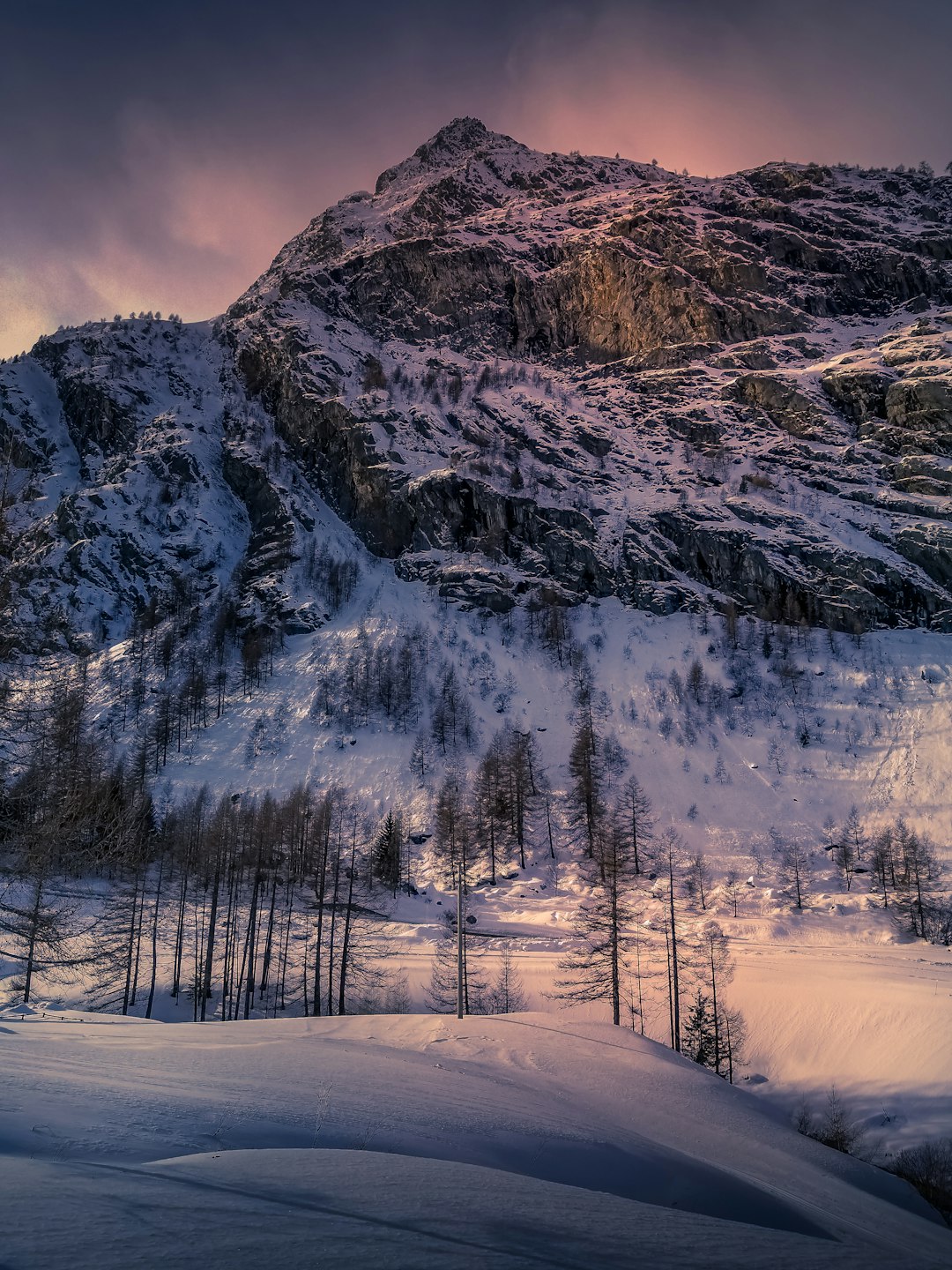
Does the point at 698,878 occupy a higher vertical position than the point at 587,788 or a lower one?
lower

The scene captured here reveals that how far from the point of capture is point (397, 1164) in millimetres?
4117

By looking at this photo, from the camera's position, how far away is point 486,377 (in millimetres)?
169500

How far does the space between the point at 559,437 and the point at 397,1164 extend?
497ft

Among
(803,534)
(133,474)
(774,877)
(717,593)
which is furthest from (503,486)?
(774,877)

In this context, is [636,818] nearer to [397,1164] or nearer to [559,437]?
[397,1164]

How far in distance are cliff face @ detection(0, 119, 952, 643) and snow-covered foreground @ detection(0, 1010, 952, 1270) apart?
104 meters

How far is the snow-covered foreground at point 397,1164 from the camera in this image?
260cm

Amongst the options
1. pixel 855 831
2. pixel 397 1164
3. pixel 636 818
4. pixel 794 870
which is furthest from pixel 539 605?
pixel 397 1164

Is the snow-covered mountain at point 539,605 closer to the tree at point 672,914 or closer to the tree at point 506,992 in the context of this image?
the tree at point 672,914

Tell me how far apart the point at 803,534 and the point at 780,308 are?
9618cm

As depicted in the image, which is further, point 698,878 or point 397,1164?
point 698,878

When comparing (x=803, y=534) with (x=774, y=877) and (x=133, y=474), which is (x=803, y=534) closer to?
(x=774, y=877)

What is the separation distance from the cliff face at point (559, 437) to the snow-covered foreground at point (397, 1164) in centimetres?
10370

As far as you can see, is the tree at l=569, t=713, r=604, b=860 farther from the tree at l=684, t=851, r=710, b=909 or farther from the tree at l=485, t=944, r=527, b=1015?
the tree at l=485, t=944, r=527, b=1015
